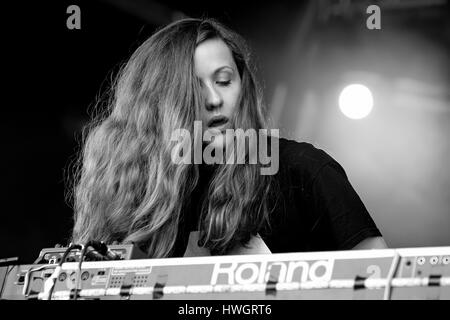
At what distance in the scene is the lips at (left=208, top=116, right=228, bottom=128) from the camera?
1852 millimetres

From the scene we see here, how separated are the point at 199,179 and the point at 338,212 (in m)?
0.39

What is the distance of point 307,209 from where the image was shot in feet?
5.82

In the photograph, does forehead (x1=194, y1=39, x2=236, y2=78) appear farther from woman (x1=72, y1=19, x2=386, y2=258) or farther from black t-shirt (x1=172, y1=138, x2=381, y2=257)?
black t-shirt (x1=172, y1=138, x2=381, y2=257)

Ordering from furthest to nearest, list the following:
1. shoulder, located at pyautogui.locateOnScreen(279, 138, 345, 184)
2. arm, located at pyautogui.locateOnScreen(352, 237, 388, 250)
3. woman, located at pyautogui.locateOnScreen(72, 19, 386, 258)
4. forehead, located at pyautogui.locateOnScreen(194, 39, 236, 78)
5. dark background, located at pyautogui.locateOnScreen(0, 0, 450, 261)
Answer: dark background, located at pyautogui.locateOnScreen(0, 0, 450, 261) < forehead, located at pyautogui.locateOnScreen(194, 39, 236, 78) < shoulder, located at pyautogui.locateOnScreen(279, 138, 345, 184) < woman, located at pyautogui.locateOnScreen(72, 19, 386, 258) < arm, located at pyautogui.locateOnScreen(352, 237, 388, 250)

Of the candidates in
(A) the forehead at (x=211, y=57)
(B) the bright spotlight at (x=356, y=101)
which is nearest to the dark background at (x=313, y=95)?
(B) the bright spotlight at (x=356, y=101)

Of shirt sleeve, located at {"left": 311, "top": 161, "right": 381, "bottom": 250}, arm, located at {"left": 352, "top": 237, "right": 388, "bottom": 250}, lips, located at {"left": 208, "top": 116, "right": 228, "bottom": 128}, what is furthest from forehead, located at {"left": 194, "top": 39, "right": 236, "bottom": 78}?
arm, located at {"left": 352, "top": 237, "right": 388, "bottom": 250}

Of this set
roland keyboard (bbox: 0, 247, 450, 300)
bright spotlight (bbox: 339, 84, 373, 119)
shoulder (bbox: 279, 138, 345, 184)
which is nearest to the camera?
roland keyboard (bbox: 0, 247, 450, 300)

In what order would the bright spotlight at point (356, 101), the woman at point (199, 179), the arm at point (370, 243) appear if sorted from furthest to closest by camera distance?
the bright spotlight at point (356, 101), the woman at point (199, 179), the arm at point (370, 243)

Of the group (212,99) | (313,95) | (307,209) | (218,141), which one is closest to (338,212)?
(307,209)

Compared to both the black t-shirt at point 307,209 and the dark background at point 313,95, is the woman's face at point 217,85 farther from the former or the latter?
the dark background at point 313,95

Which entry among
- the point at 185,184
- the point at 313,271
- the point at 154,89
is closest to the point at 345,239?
the point at 185,184

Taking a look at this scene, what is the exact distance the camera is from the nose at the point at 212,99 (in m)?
1.88

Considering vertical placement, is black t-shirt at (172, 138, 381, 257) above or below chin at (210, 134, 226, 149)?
below

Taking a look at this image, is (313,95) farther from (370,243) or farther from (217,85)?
(370,243)
